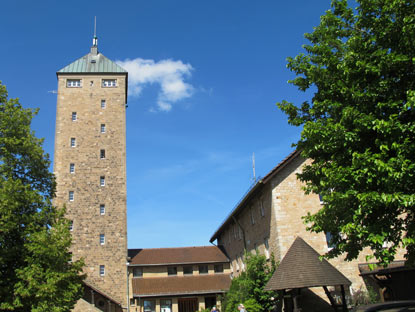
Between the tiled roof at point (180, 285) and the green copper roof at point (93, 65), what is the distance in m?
22.5

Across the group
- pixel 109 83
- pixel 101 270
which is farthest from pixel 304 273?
pixel 109 83

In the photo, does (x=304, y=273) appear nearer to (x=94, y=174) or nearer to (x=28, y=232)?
A: (x=28, y=232)

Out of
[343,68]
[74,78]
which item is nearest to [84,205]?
[74,78]

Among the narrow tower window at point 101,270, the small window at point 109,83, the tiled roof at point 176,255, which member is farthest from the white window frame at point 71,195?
the small window at point 109,83

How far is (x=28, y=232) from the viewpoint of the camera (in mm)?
17031

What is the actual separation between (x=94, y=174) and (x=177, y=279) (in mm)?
12897

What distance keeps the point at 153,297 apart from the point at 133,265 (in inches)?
150

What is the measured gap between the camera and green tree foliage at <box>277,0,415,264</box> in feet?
30.9

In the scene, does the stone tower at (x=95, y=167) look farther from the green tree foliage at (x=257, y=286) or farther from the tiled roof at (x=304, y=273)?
the tiled roof at (x=304, y=273)

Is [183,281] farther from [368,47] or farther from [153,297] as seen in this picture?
[368,47]

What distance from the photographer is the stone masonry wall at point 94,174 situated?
3431 centimetres

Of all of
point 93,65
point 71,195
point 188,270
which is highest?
point 93,65

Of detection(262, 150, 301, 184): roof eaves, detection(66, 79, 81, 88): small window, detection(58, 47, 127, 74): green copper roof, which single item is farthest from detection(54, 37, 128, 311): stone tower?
detection(262, 150, 301, 184): roof eaves

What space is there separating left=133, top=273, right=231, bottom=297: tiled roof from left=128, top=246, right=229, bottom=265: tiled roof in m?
1.48
